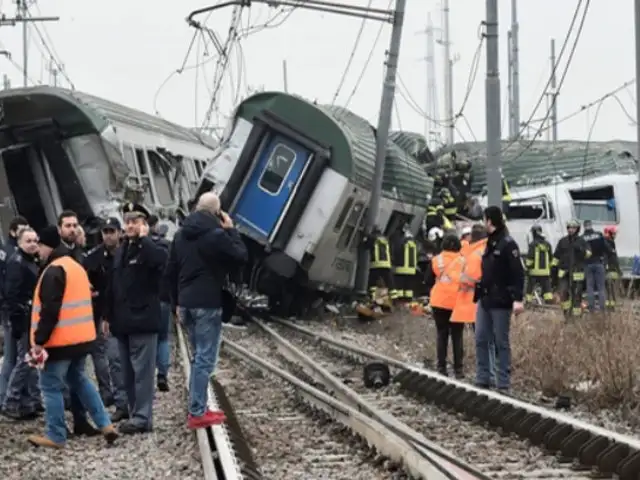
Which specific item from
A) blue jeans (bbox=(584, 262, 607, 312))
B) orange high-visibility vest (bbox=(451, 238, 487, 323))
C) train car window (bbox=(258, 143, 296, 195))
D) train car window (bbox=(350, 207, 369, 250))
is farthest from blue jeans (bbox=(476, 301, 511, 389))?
blue jeans (bbox=(584, 262, 607, 312))

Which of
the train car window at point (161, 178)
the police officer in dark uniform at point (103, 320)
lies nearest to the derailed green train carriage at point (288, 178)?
the train car window at point (161, 178)

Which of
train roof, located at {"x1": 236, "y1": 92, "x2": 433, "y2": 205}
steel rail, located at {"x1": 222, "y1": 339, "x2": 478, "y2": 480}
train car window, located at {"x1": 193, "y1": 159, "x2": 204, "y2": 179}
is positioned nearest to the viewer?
steel rail, located at {"x1": 222, "y1": 339, "x2": 478, "y2": 480}

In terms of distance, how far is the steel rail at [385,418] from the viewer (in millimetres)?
6605

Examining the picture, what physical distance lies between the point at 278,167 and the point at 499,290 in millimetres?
7843

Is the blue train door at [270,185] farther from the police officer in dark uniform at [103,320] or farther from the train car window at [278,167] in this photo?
the police officer in dark uniform at [103,320]

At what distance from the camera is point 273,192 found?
687 inches

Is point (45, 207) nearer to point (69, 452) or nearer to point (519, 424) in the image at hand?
point (69, 452)

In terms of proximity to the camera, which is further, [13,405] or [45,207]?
[45,207]

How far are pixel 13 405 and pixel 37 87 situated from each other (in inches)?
301

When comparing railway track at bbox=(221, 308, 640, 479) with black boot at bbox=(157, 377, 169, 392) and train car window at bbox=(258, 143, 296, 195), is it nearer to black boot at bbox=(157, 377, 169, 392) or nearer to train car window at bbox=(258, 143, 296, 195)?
black boot at bbox=(157, 377, 169, 392)

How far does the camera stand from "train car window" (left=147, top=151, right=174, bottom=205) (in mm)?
18469

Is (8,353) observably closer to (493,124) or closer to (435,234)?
(493,124)

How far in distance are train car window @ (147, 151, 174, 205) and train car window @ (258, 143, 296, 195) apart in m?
2.02

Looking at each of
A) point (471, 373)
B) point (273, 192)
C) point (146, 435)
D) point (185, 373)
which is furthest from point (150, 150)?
point (146, 435)
